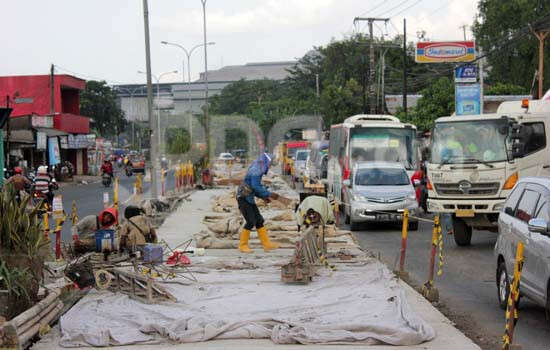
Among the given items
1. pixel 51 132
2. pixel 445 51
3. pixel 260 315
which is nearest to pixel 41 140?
pixel 51 132

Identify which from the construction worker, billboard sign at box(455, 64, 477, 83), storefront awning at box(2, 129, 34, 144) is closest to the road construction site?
the construction worker

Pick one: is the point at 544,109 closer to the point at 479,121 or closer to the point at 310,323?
the point at 479,121

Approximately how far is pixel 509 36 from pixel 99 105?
5316 cm

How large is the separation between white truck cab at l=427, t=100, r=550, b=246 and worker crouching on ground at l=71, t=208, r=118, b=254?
27.4 feet

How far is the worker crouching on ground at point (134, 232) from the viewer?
525 inches

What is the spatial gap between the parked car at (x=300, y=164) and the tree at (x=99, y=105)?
160 ft

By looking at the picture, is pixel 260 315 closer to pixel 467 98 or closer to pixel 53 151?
pixel 467 98

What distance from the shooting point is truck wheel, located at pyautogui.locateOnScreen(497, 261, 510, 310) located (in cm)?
1093

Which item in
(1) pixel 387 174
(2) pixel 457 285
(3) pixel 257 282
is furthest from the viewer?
(1) pixel 387 174

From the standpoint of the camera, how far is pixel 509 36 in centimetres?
6412

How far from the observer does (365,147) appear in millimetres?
27891

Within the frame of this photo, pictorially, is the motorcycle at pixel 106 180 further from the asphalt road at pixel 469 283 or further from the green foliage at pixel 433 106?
the asphalt road at pixel 469 283

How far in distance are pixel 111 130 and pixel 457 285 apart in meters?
101

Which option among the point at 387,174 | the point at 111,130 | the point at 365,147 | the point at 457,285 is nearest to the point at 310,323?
the point at 457,285
